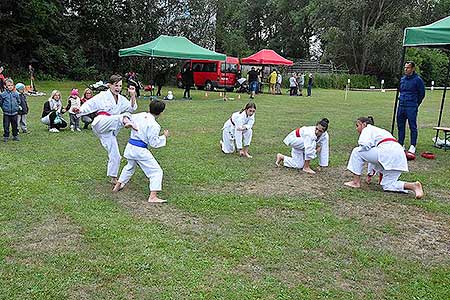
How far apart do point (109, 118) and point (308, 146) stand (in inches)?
123

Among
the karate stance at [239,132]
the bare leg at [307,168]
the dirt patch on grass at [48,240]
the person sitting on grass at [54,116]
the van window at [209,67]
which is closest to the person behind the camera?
the dirt patch on grass at [48,240]

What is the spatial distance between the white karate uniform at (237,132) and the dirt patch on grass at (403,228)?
312 centimetres

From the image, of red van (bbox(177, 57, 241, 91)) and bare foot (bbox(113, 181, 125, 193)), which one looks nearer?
bare foot (bbox(113, 181, 125, 193))

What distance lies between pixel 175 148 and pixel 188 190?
9.92 ft

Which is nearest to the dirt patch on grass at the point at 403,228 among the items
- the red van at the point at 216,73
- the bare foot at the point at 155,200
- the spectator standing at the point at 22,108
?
the bare foot at the point at 155,200

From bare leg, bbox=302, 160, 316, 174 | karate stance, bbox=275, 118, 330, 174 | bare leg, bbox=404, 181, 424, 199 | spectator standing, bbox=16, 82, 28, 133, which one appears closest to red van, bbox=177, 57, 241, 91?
spectator standing, bbox=16, 82, 28, 133

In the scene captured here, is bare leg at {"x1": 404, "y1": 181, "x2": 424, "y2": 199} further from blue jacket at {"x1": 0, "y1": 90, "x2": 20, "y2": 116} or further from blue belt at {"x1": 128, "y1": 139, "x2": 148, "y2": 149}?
blue jacket at {"x1": 0, "y1": 90, "x2": 20, "y2": 116}

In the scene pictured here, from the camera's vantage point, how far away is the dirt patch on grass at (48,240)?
4121 millimetres

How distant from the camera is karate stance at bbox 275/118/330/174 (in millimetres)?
7250

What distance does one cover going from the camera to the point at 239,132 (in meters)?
8.73

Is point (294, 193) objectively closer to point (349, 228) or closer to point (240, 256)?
point (349, 228)

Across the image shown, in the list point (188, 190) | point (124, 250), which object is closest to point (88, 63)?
point (188, 190)

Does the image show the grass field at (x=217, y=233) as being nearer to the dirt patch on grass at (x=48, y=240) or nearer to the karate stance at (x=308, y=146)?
the dirt patch on grass at (x=48, y=240)

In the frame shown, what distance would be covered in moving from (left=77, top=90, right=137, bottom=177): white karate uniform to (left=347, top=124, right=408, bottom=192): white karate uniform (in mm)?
3330
